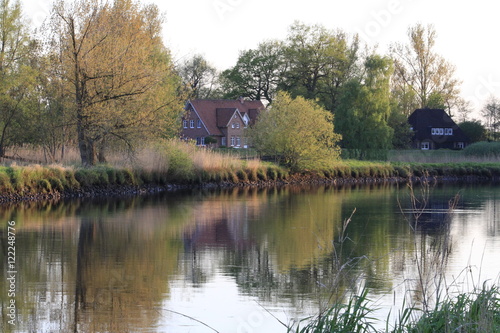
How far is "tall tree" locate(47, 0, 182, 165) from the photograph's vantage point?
103ft

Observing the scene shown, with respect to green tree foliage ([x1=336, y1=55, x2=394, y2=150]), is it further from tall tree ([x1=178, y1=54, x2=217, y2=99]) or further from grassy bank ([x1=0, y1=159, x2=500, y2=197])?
tall tree ([x1=178, y1=54, x2=217, y2=99])

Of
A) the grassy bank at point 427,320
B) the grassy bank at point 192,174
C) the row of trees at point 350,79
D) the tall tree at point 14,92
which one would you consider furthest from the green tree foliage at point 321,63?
the grassy bank at point 427,320

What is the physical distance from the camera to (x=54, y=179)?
29.2 meters

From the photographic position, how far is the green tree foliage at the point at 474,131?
7431 centimetres

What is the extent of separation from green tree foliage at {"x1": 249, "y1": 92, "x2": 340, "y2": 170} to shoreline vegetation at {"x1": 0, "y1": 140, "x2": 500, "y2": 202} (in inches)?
38.3

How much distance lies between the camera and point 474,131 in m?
74.4

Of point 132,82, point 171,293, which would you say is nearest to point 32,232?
point 171,293

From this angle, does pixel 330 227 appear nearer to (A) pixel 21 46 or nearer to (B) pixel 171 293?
(B) pixel 171 293

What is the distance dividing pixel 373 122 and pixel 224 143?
79.2ft

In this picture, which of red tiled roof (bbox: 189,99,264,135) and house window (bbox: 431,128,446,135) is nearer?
house window (bbox: 431,128,446,135)

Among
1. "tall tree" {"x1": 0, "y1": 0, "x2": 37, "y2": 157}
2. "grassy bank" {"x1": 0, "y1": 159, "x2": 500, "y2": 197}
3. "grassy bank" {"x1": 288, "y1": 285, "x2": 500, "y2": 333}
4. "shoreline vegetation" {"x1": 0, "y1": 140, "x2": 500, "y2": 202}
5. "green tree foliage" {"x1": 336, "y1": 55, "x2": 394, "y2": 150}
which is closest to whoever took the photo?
"grassy bank" {"x1": 288, "y1": 285, "x2": 500, "y2": 333}

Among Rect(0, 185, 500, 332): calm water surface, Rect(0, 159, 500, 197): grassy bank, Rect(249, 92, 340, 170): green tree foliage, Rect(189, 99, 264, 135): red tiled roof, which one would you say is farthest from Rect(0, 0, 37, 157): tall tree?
Rect(189, 99, 264, 135): red tiled roof

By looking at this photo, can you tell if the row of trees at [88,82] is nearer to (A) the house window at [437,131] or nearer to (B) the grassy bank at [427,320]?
(B) the grassy bank at [427,320]

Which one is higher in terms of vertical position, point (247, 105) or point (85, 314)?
point (247, 105)
